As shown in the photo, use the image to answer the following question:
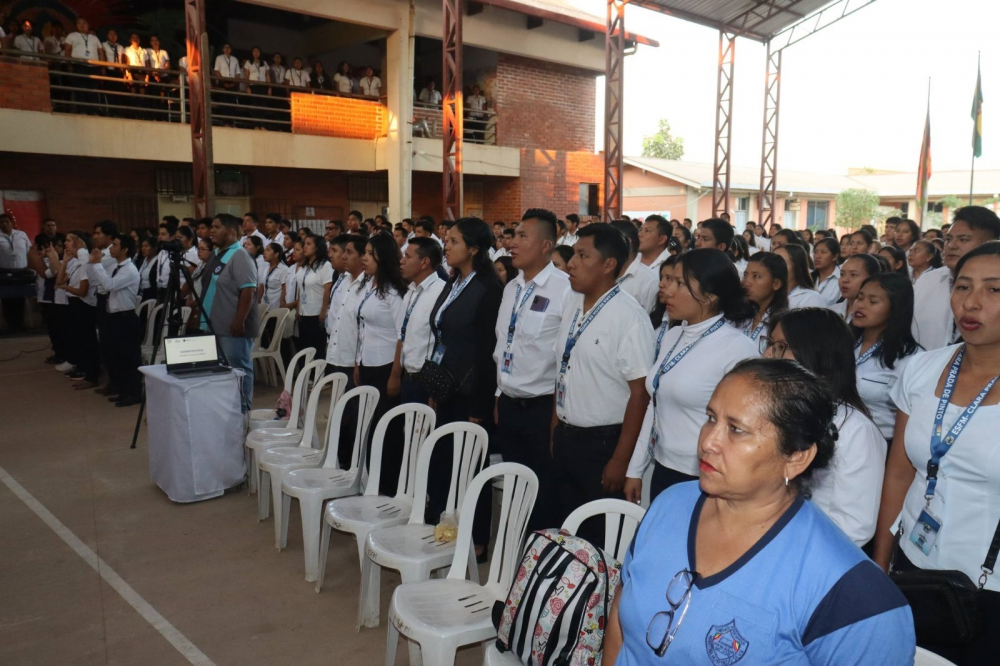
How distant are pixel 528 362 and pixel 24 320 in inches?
405

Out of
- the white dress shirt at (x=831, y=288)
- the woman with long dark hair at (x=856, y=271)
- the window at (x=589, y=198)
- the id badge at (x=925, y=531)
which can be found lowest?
the id badge at (x=925, y=531)

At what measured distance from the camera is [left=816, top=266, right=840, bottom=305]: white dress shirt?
533cm

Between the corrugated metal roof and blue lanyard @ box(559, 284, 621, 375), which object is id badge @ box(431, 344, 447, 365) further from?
the corrugated metal roof

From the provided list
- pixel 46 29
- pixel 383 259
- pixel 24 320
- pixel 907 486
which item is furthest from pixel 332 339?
pixel 46 29

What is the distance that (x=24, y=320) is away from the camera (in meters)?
10.5

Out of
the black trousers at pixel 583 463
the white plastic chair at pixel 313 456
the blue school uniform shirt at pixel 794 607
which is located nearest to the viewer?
the blue school uniform shirt at pixel 794 607

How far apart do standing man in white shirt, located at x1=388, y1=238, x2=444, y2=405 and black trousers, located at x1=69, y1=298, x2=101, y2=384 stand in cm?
489

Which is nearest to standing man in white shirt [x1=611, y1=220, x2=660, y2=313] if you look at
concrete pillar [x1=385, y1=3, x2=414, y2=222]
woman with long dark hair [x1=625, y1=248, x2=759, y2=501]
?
woman with long dark hair [x1=625, y1=248, x2=759, y2=501]

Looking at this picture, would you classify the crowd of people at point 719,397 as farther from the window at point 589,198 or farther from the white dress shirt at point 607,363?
the window at point 589,198

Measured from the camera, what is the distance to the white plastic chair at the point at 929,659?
1.45m

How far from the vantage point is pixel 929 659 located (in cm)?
147

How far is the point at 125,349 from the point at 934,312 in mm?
6622

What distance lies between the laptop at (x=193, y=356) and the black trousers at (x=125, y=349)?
2.63 metres

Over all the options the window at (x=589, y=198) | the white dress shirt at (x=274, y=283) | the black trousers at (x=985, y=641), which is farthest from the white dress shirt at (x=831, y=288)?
the window at (x=589, y=198)
